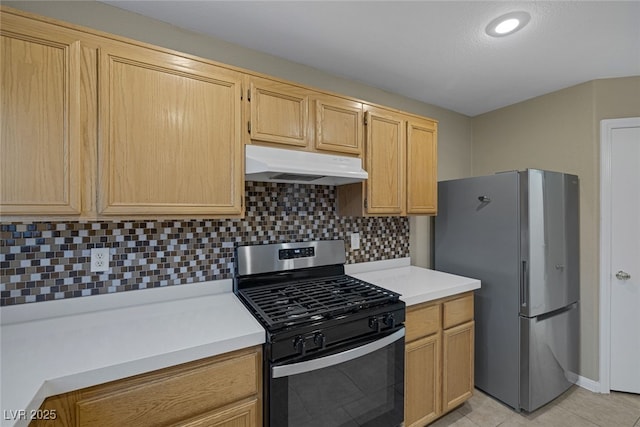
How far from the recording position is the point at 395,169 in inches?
81.9

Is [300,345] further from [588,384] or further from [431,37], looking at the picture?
[588,384]

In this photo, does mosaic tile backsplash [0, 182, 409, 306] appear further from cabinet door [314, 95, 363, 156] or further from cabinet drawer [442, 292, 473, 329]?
cabinet drawer [442, 292, 473, 329]

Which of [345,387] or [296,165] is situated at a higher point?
[296,165]

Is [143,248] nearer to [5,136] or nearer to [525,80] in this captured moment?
[5,136]

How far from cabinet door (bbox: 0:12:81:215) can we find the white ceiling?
1.94 ft

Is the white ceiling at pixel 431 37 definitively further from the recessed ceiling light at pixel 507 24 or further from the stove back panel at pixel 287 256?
the stove back panel at pixel 287 256

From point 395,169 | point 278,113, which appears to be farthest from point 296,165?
point 395,169

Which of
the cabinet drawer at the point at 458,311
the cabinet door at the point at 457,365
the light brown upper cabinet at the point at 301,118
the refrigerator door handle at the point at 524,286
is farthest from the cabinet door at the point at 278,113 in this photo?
the refrigerator door handle at the point at 524,286

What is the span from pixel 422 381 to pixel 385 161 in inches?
56.8

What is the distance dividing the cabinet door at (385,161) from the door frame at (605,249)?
1.63 meters

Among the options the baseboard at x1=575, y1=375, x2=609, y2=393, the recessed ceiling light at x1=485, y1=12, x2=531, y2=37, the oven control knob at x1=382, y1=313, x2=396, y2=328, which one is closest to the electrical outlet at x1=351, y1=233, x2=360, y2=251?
the oven control knob at x1=382, y1=313, x2=396, y2=328

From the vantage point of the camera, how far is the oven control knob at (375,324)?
1.50m

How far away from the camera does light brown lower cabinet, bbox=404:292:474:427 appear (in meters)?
1.75

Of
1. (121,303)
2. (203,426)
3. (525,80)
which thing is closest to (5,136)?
(121,303)
